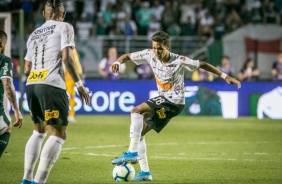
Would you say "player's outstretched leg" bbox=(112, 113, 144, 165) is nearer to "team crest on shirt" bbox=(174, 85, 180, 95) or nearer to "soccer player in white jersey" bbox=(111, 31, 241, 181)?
"soccer player in white jersey" bbox=(111, 31, 241, 181)

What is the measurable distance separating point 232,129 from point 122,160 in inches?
377

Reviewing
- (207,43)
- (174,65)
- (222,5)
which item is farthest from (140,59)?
(222,5)

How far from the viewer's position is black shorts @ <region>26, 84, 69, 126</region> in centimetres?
838

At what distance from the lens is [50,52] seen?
8609 millimetres

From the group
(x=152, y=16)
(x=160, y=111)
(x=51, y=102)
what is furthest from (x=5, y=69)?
(x=152, y=16)

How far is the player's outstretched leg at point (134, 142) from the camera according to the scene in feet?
32.4

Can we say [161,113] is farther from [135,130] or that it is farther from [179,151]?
[179,151]

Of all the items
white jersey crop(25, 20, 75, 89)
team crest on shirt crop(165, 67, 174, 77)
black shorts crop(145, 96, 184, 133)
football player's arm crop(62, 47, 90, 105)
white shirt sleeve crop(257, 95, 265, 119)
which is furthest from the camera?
white shirt sleeve crop(257, 95, 265, 119)

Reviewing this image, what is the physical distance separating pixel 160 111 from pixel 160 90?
0.39 metres

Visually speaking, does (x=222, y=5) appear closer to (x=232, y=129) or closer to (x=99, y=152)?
(x=232, y=129)

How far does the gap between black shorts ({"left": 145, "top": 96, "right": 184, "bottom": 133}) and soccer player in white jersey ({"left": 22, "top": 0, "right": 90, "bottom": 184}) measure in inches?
81.1

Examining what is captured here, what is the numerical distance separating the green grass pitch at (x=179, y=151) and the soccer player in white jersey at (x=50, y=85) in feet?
5.14

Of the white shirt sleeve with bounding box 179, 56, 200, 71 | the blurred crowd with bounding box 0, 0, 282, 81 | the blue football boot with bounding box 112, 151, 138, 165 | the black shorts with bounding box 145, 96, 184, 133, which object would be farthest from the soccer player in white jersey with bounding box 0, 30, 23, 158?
the blurred crowd with bounding box 0, 0, 282, 81

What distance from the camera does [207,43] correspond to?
26688 mm
